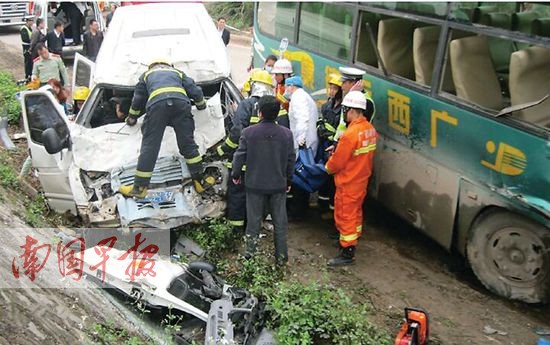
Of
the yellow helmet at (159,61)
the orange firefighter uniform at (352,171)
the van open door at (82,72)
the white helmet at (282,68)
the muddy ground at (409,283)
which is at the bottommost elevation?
the muddy ground at (409,283)

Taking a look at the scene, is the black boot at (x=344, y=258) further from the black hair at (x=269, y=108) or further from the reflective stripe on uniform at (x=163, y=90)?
the reflective stripe on uniform at (x=163, y=90)

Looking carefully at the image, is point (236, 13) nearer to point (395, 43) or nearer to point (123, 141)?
point (395, 43)

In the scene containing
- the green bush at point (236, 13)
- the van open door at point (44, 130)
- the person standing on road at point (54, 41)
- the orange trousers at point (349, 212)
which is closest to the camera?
the orange trousers at point (349, 212)

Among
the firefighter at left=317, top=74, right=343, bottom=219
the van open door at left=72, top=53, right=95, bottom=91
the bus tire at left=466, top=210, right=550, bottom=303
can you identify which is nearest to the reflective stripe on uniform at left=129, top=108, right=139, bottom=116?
the van open door at left=72, top=53, right=95, bottom=91

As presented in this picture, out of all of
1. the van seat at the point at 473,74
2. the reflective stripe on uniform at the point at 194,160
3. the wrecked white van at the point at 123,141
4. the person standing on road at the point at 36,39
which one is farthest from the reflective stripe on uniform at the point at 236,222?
the person standing on road at the point at 36,39

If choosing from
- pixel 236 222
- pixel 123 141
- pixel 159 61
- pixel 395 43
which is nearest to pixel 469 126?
pixel 395 43

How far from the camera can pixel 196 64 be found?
6148 mm

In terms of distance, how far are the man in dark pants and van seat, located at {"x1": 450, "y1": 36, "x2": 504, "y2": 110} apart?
164 cm

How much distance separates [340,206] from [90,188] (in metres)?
2.44

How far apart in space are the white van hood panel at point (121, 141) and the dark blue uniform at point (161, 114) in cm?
22

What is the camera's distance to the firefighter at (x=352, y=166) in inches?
205

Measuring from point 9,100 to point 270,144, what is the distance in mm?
6943

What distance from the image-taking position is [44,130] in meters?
5.62

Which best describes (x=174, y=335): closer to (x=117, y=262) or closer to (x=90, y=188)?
(x=117, y=262)
